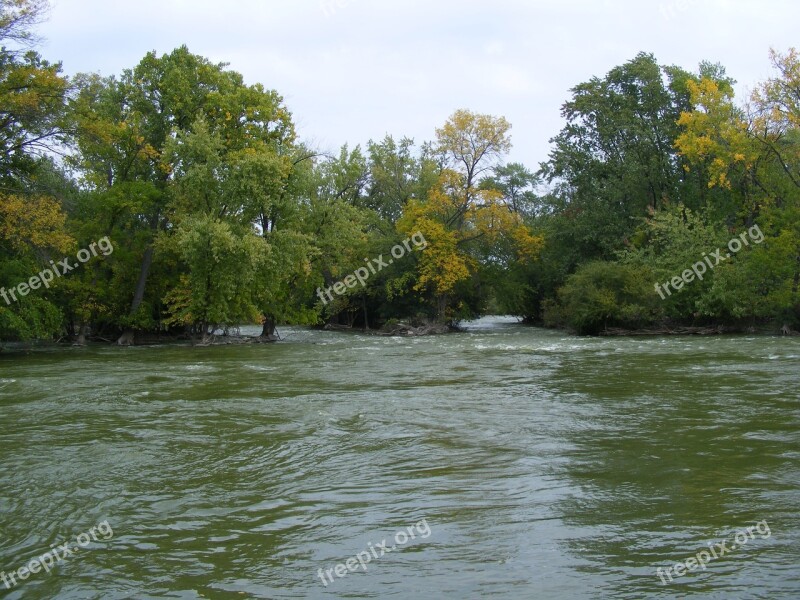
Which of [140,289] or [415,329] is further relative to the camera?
[415,329]

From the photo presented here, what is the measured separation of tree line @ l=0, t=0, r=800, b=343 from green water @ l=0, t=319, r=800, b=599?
543 inches

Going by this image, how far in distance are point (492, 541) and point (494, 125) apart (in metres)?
39.3

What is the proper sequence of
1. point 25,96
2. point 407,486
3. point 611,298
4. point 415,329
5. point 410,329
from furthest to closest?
point 410,329
point 415,329
point 611,298
point 25,96
point 407,486

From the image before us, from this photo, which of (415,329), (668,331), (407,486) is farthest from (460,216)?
(407,486)

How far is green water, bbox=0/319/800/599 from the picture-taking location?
538 cm

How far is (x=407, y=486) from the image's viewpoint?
780 cm

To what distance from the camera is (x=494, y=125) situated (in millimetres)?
43000

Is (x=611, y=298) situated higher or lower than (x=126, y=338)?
higher

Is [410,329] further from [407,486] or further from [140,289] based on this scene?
[407,486]

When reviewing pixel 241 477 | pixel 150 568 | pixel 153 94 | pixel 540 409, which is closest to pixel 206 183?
pixel 153 94

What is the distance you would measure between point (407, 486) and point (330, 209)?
2949 centimetres

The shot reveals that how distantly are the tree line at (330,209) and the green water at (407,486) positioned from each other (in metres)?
13.8

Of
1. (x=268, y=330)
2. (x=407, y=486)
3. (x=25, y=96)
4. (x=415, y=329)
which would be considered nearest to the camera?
(x=407, y=486)

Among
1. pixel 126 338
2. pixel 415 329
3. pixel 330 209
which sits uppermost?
pixel 330 209
